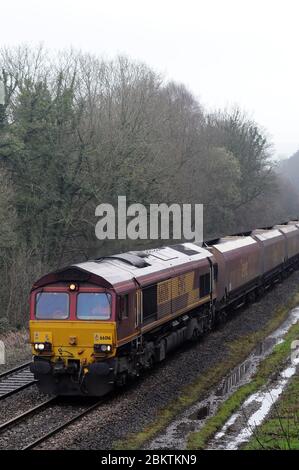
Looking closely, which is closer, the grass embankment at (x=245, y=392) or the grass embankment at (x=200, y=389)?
the grass embankment at (x=200, y=389)

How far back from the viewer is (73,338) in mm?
15523

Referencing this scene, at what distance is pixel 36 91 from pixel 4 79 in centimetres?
193

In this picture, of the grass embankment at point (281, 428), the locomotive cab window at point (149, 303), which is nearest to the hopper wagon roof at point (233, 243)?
the locomotive cab window at point (149, 303)

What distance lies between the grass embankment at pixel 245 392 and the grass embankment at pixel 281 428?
0.13 m

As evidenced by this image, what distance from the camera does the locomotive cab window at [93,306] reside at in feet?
51.0

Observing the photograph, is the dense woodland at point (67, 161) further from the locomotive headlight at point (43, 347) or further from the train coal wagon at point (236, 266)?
the locomotive headlight at point (43, 347)

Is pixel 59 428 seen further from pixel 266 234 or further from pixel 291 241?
pixel 291 241

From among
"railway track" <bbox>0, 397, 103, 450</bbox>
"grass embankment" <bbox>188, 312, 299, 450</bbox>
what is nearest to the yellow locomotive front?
"railway track" <bbox>0, 397, 103, 450</bbox>

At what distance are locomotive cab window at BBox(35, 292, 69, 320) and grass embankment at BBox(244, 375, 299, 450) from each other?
17.1 feet

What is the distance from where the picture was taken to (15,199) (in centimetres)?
3622

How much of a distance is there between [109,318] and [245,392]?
162 inches

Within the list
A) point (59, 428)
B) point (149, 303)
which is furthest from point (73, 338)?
point (149, 303)

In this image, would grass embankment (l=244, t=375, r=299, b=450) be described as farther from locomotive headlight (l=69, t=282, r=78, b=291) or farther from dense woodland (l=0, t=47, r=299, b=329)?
dense woodland (l=0, t=47, r=299, b=329)

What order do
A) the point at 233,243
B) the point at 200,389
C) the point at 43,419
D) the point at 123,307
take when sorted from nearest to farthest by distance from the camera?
the point at 43,419, the point at 123,307, the point at 200,389, the point at 233,243
